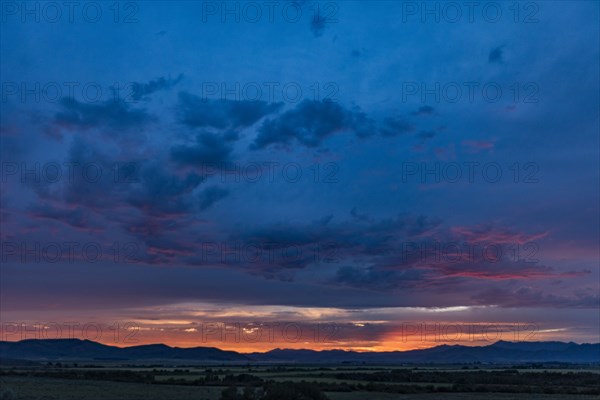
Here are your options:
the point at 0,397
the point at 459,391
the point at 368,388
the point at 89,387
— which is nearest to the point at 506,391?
the point at 459,391

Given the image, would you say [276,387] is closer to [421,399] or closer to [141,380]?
[421,399]

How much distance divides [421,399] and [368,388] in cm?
1391

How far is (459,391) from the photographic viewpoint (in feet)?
225

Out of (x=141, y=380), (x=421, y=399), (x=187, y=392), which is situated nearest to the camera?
(x=421, y=399)

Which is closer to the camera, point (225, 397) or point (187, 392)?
point (225, 397)

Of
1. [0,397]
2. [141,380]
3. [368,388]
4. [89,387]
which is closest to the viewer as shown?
[0,397]

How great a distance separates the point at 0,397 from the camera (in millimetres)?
48562

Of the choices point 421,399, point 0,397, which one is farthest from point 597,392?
point 0,397

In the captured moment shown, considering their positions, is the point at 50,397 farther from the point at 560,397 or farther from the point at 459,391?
the point at 560,397

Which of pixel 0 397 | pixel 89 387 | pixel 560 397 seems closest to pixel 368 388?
pixel 560 397

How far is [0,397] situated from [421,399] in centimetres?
3553

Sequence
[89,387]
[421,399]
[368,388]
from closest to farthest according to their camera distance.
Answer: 1. [421,399]
2. [89,387]
3. [368,388]

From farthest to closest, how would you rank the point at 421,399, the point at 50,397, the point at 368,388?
1. the point at 368,388
2. the point at 421,399
3. the point at 50,397

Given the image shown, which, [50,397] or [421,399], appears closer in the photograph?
[50,397]
